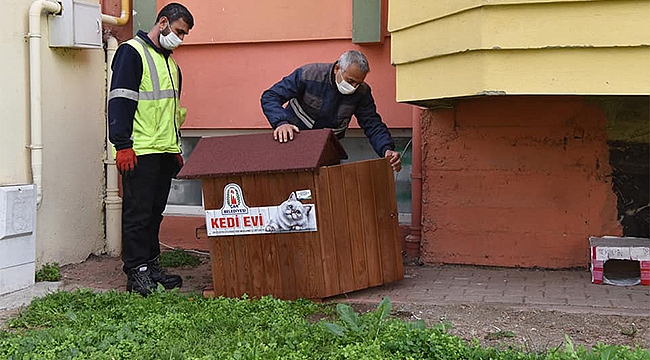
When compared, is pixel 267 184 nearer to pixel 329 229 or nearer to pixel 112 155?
pixel 329 229

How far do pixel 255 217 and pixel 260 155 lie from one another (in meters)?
0.38

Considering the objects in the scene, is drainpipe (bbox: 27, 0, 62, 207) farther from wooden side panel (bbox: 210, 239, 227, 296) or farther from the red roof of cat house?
wooden side panel (bbox: 210, 239, 227, 296)

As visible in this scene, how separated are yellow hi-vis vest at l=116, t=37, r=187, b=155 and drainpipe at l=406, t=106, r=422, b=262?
193 cm

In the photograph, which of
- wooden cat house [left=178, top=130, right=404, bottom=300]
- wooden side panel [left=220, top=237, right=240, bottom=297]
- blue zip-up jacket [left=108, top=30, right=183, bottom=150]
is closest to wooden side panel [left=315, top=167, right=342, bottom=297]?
wooden cat house [left=178, top=130, right=404, bottom=300]

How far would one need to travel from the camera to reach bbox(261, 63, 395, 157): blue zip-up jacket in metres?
5.23

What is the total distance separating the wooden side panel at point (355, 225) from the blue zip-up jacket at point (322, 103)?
67cm

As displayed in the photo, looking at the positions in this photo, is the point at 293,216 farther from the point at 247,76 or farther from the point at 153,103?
the point at 247,76

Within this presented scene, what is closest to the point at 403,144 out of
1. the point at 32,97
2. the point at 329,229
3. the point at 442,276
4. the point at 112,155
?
the point at 442,276

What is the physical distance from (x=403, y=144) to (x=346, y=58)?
5.07 feet

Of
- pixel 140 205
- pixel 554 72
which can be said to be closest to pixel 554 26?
pixel 554 72

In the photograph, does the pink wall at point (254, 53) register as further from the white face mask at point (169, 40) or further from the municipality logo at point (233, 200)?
the municipality logo at point (233, 200)

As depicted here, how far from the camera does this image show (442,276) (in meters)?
5.64

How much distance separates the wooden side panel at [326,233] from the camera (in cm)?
459

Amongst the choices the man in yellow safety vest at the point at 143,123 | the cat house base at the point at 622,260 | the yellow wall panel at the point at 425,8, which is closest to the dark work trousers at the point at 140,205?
the man in yellow safety vest at the point at 143,123
